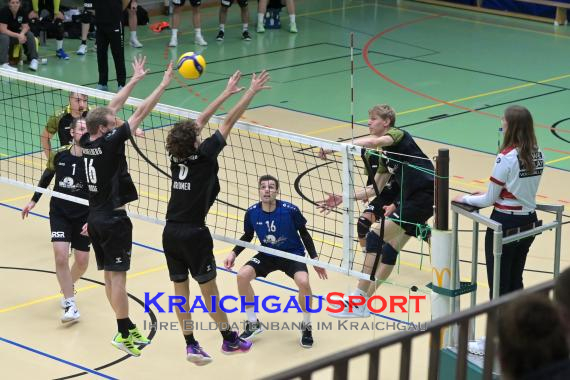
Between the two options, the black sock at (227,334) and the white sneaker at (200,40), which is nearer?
the black sock at (227,334)

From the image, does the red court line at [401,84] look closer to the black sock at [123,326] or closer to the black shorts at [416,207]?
the black shorts at [416,207]

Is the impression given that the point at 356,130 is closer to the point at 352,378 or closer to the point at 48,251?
the point at 48,251

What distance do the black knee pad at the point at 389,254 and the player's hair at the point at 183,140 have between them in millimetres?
2341

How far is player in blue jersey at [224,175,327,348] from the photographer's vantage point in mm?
9117

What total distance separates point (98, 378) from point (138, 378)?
12.3 inches

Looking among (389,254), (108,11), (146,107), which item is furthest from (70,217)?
(108,11)

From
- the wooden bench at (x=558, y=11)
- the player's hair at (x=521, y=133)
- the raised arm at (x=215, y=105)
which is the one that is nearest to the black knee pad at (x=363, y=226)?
the raised arm at (x=215, y=105)

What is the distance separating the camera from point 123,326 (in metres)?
8.54

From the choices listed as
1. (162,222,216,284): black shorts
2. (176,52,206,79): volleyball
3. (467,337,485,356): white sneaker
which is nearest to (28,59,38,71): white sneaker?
(176,52,206,79): volleyball

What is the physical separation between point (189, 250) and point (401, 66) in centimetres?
1263

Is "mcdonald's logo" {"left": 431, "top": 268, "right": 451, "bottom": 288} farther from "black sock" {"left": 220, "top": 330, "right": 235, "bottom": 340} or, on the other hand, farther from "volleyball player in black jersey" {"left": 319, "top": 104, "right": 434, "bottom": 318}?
"black sock" {"left": 220, "top": 330, "right": 235, "bottom": 340}

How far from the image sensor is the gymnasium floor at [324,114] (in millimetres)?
9055

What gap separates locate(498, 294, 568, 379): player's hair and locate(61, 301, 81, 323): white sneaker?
6370mm

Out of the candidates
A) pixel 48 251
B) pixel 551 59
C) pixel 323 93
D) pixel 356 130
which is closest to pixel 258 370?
pixel 48 251
